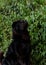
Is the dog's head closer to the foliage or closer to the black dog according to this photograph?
the black dog

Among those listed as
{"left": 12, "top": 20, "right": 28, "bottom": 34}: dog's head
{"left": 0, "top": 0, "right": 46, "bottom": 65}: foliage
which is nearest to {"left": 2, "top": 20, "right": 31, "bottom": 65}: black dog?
Answer: {"left": 12, "top": 20, "right": 28, "bottom": 34}: dog's head

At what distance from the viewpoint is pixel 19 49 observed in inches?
236

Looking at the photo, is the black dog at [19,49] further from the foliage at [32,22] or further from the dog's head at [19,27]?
the foliage at [32,22]

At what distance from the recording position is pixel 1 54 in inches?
251

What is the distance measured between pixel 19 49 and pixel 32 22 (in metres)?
1.53

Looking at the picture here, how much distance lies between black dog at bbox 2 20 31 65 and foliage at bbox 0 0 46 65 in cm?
116

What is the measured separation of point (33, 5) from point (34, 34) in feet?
4.28

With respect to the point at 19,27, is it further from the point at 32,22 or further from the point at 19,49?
the point at 32,22

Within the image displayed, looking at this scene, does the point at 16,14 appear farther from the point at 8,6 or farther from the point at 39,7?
the point at 8,6

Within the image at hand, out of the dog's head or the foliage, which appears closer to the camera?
the dog's head

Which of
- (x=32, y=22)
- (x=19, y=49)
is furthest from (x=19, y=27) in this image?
(x=32, y=22)

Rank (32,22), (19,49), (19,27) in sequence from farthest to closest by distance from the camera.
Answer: (32,22)
(19,49)
(19,27)

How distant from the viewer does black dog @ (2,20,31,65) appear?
585 cm

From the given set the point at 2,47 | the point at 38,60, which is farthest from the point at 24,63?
the point at 2,47
